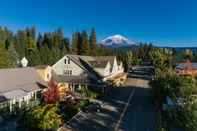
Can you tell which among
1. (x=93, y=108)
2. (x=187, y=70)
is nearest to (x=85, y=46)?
(x=187, y=70)

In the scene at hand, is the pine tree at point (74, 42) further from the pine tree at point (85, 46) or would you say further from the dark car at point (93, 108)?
the dark car at point (93, 108)

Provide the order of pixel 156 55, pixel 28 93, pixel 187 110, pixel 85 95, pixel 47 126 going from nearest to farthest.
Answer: pixel 187 110 < pixel 47 126 < pixel 28 93 < pixel 85 95 < pixel 156 55

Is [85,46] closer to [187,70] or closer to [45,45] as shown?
[45,45]

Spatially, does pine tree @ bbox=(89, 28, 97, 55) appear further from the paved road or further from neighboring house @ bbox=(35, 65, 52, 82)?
the paved road

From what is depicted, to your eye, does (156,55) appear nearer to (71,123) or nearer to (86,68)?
(86,68)

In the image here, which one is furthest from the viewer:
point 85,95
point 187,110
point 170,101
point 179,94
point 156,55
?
point 156,55

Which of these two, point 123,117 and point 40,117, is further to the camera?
point 123,117

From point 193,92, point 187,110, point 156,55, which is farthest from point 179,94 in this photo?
point 156,55

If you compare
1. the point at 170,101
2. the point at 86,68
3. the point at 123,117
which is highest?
the point at 86,68
